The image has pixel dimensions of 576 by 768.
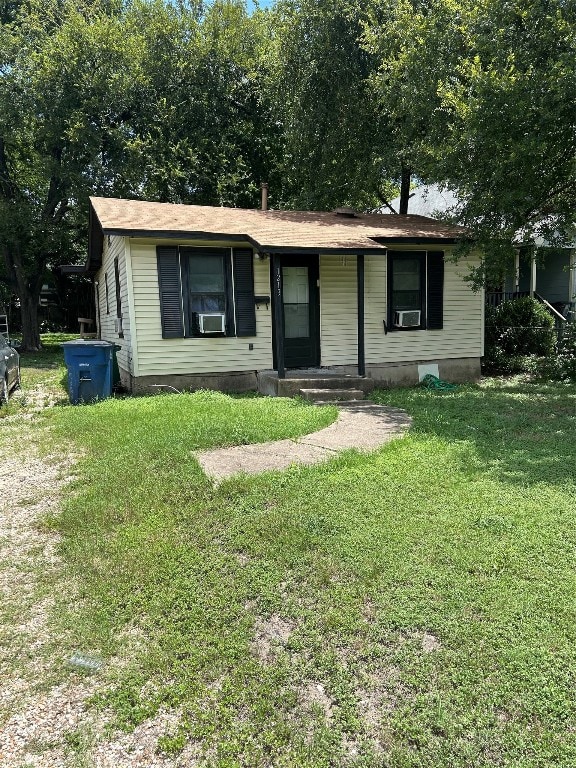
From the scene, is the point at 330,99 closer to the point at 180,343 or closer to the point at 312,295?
the point at 312,295

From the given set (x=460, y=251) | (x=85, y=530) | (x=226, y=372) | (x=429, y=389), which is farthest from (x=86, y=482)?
(x=460, y=251)

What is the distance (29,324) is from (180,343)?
12.0 meters

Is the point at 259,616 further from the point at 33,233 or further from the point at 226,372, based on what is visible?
the point at 33,233

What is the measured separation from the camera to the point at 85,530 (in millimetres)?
3760

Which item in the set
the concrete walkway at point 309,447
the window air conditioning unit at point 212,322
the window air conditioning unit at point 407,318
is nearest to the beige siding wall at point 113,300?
the window air conditioning unit at point 212,322

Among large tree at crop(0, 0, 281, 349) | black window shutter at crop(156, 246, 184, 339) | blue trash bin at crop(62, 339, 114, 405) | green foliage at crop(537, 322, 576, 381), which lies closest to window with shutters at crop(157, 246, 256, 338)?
black window shutter at crop(156, 246, 184, 339)

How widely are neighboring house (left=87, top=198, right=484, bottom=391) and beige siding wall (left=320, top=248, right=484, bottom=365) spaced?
2 centimetres

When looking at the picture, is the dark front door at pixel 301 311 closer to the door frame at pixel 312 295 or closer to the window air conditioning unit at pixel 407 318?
the door frame at pixel 312 295

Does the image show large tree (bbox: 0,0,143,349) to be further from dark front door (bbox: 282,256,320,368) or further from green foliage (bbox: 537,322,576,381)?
green foliage (bbox: 537,322,576,381)

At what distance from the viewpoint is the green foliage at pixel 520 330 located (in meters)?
12.9

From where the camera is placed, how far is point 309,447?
18.2ft

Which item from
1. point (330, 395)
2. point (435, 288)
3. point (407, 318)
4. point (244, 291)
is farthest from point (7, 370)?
point (435, 288)

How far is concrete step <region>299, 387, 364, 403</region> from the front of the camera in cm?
839

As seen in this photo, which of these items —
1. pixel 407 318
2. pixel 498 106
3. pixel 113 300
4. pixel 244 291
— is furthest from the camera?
pixel 113 300
